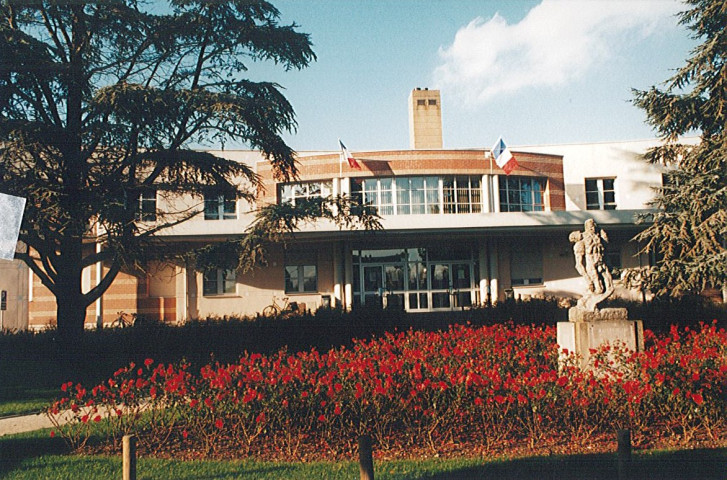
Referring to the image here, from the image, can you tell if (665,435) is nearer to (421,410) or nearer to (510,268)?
(421,410)

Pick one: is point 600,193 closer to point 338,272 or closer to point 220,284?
point 338,272

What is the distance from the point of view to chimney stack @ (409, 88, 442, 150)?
28.1 meters

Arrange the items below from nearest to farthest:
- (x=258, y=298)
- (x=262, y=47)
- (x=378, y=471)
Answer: (x=378, y=471) < (x=262, y=47) < (x=258, y=298)

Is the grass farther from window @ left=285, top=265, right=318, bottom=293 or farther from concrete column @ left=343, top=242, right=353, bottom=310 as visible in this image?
window @ left=285, top=265, right=318, bottom=293

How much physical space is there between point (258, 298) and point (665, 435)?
736 inches

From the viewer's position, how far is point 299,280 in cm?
2395

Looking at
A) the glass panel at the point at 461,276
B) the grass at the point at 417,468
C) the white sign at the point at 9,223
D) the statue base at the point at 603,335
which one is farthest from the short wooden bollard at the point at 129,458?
the glass panel at the point at 461,276

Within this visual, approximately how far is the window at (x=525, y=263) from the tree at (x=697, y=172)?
22.6 feet

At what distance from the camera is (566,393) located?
683 centimetres

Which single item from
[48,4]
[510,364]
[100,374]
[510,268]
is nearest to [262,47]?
[48,4]

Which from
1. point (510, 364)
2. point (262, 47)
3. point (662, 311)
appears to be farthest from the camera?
point (662, 311)

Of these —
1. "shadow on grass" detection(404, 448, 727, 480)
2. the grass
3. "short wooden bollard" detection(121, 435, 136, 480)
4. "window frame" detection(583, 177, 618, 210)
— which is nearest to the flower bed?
the grass

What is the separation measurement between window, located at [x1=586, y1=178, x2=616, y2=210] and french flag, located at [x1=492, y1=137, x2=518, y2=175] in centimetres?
705

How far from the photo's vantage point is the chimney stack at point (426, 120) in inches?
1105
